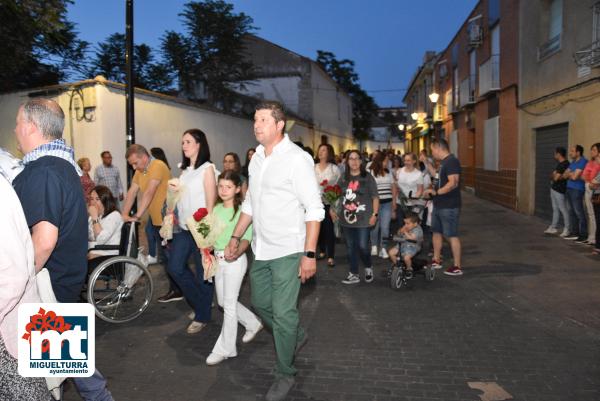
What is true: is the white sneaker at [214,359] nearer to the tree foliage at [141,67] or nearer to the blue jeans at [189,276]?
the blue jeans at [189,276]

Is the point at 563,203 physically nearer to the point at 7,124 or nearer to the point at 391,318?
the point at 391,318

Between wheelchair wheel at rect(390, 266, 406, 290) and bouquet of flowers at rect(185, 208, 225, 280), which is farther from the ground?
bouquet of flowers at rect(185, 208, 225, 280)

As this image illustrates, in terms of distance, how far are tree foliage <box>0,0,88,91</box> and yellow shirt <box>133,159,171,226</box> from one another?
17.3ft

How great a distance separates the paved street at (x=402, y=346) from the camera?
154 inches

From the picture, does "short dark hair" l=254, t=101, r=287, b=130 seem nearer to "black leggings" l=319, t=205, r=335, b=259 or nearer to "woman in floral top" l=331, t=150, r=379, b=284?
"woman in floral top" l=331, t=150, r=379, b=284

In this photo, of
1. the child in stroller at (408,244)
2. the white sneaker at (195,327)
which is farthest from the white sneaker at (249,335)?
the child in stroller at (408,244)

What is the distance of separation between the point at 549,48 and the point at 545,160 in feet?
9.08

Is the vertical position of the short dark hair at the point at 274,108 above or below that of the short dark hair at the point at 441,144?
above

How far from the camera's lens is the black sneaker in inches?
251

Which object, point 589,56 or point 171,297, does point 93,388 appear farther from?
point 589,56

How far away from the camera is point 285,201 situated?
3719mm

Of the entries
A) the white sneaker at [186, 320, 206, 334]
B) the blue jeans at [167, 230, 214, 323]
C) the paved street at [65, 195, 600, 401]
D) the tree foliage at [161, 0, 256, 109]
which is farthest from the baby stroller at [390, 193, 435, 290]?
the tree foliage at [161, 0, 256, 109]

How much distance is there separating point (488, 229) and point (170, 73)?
17903 millimetres

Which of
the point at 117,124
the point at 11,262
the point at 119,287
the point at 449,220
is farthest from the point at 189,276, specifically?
the point at 117,124
